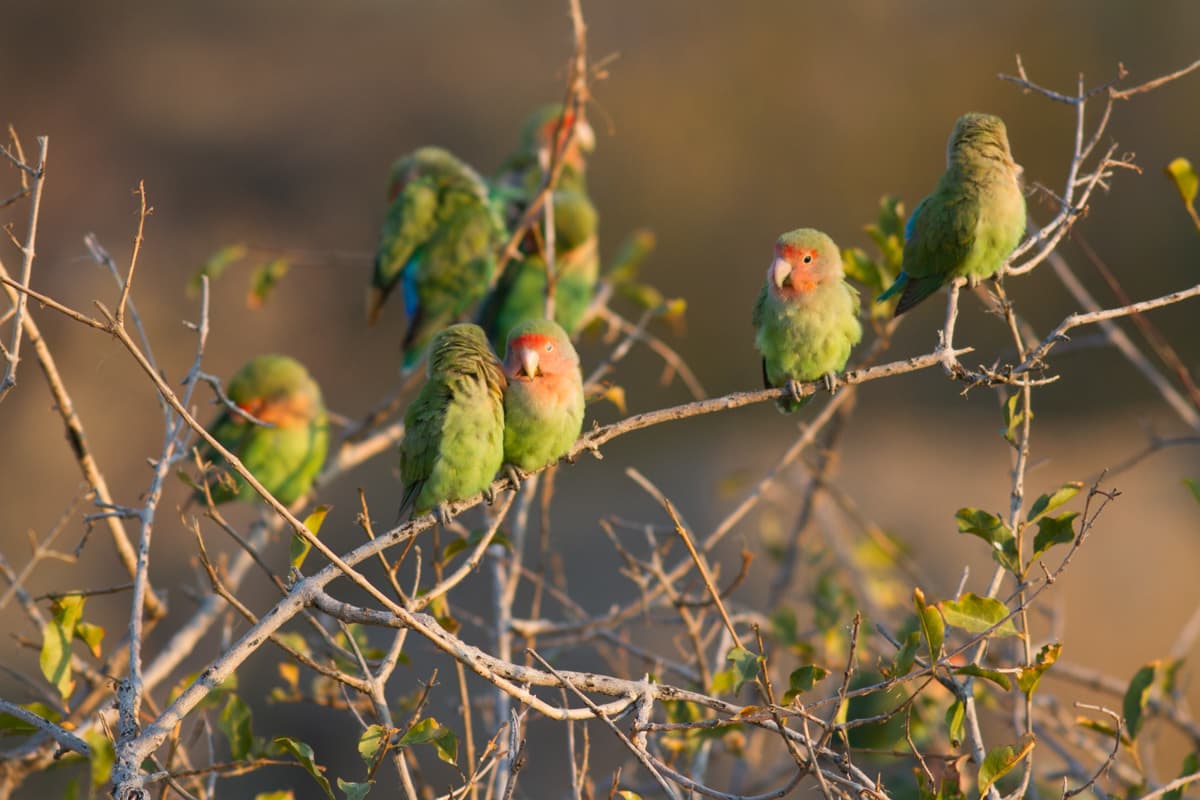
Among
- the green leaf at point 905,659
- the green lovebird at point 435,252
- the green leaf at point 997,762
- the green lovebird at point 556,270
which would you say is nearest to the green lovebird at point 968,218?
the green leaf at point 905,659

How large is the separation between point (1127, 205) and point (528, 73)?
18.1 feet

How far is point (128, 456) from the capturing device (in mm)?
8203

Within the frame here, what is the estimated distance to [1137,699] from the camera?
91.7 inches

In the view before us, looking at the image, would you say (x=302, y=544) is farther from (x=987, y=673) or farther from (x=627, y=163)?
(x=627, y=163)

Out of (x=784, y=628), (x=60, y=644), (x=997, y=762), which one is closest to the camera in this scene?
(x=997, y=762)

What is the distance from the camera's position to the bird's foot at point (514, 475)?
267cm

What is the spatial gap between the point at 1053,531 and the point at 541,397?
1.14 meters

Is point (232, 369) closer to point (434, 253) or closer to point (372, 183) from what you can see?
point (372, 183)

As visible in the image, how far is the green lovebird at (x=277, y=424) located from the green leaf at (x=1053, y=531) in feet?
8.74

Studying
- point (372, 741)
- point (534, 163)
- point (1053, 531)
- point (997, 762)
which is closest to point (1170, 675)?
point (1053, 531)

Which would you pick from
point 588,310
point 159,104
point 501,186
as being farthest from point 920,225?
point 159,104

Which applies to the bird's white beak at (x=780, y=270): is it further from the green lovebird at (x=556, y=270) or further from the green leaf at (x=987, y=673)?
the green lovebird at (x=556, y=270)

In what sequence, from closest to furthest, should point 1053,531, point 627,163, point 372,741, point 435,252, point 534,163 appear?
point 372,741
point 1053,531
point 435,252
point 534,163
point 627,163

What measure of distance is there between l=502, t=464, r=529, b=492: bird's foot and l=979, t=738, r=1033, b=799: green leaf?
4.09 ft
